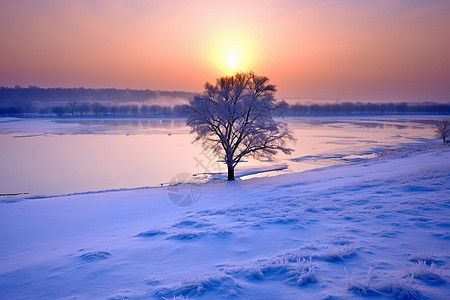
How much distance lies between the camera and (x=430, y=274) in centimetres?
363

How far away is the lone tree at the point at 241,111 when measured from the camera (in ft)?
67.3

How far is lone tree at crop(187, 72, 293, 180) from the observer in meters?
20.5

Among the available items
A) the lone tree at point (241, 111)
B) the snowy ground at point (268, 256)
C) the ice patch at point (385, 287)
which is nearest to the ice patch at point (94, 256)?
the snowy ground at point (268, 256)

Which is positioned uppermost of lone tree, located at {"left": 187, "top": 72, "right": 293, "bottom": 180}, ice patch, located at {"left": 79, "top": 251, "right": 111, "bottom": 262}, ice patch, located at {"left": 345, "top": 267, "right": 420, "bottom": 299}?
lone tree, located at {"left": 187, "top": 72, "right": 293, "bottom": 180}

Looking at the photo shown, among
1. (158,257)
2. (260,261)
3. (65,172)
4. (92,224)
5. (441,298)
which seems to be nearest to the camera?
(441,298)

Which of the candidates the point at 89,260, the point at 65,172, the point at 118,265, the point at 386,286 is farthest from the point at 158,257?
the point at 65,172

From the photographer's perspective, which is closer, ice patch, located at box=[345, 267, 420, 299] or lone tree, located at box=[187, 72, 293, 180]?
ice patch, located at box=[345, 267, 420, 299]

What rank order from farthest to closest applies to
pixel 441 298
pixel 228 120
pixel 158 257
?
pixel 228 120, pixel 158 257, pixel 441 298

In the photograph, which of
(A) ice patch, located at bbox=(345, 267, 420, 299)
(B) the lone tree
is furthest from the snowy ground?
(B) the lone tree

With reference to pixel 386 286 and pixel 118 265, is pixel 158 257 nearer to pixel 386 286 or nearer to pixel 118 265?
pixel 118 265

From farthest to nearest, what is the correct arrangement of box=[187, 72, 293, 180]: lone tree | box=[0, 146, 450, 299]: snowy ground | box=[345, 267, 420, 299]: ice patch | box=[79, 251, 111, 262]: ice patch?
box=[187, 72, 293, 180]: lone tree → box=[79, 251, 111, 262]: ice patch → box=[0, 146, 450, 299]: snowy ground → box=[345, 267, 420, 299]: ice patch

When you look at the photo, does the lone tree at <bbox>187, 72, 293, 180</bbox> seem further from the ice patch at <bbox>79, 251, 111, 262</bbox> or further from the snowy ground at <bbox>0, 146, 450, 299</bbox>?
the ice patch at <bbox>79, 251, 111, 262</bbox>

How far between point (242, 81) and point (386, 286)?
18.9 m

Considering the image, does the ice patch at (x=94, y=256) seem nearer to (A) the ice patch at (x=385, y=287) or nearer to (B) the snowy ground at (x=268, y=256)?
(B) the snowy ground at (x=268, y=256)
